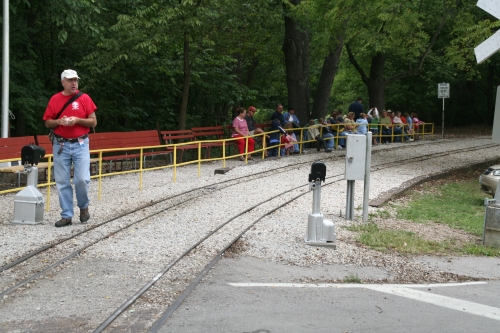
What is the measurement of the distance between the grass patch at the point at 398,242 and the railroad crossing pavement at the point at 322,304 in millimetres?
1314

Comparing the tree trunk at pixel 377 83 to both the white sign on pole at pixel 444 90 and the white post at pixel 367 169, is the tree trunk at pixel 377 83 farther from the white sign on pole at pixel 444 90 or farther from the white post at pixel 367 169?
the white post at pixel 367 169

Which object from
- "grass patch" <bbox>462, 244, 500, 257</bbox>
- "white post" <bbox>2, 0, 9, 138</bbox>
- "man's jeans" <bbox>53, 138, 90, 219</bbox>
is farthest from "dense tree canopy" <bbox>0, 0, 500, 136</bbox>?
"grass patch" <bbox>462, 244, 500, 257</bbox>

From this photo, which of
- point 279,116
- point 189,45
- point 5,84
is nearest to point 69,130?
point 5,84

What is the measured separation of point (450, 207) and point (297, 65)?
12.5 metres

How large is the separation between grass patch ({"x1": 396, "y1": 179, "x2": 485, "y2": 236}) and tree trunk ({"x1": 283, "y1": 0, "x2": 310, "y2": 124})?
8389 mm

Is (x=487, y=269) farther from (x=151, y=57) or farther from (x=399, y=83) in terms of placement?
(x=399, y=83)

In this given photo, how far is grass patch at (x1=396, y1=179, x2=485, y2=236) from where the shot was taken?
513 inches

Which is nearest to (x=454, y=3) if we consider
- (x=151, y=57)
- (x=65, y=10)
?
(x=151, y=57)

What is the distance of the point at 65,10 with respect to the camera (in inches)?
806

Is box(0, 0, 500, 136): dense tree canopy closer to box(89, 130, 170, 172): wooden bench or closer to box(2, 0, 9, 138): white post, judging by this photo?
box(2, 0, 9, 138): white post

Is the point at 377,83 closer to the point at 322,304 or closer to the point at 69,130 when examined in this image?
the point at 69,130

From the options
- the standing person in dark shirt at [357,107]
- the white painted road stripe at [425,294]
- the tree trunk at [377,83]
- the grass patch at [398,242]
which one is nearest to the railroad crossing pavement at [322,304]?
the white painted road stripe at [425,294]

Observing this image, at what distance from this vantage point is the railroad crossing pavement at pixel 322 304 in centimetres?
626

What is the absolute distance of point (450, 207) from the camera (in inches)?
595
